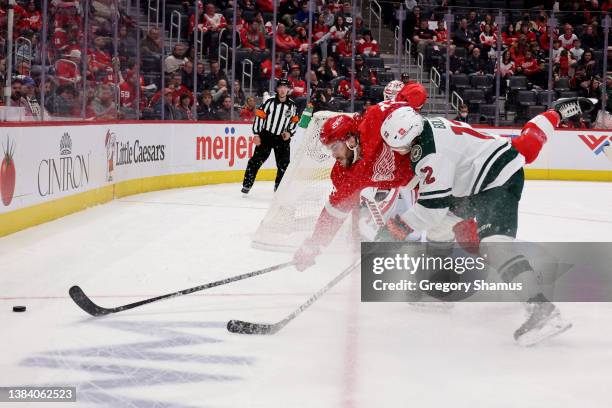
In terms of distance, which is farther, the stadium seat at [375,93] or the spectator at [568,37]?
the spectator at [568,37]

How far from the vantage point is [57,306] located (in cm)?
388

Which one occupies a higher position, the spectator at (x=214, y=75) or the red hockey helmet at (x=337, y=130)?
the spectator at (x=214, y=75)

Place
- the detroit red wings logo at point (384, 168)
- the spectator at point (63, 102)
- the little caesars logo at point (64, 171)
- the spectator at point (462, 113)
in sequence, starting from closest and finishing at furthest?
the detroit red wings logo at point (384, 168) < the little caesars logo at point (64, 171) < the spectator at point (63, 102) < the spectator at point (462, 113)

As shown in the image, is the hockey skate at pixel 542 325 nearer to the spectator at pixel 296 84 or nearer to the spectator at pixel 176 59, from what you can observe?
the spectator at pixel 176 59

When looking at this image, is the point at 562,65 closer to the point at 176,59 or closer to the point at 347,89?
the point at 347,89

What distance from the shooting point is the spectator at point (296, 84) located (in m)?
11.9

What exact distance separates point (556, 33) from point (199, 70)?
542cm

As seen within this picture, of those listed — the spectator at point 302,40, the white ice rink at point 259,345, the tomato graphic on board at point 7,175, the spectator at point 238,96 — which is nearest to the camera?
the white ice rink at point 259,345

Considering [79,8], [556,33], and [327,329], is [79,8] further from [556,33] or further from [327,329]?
[556,33]

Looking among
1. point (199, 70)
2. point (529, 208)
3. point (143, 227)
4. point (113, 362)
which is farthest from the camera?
point (199, 70)

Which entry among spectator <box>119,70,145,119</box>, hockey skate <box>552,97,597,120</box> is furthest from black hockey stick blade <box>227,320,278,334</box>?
spectator <box>119,70,145,119</box>

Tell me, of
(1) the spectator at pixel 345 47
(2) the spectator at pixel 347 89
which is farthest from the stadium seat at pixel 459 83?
(1) the spectator at pixel 345 47

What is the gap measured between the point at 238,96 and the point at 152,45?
179 cm

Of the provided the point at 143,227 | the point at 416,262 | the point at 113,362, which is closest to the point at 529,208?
the point at 143,227
